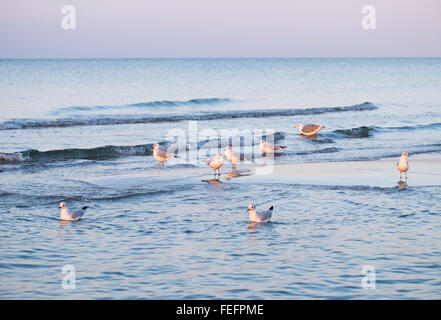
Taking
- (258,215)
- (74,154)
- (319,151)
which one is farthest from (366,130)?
(258,215)

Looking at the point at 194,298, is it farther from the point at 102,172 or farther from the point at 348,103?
the point at 348,103

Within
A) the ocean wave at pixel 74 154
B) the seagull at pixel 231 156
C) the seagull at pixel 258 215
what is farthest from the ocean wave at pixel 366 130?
the seagull at pixel 258 215

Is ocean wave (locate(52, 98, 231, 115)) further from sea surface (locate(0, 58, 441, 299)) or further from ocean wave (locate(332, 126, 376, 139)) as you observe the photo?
ocean wave (locate(332, 126, 376, 139))

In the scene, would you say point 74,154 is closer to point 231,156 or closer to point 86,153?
point 86,153

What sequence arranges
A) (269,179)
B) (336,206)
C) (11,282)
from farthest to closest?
(269,179) < (336,206) < (11,282)

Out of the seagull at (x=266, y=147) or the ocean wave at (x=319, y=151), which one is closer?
the seagull at (x=266, y=147)

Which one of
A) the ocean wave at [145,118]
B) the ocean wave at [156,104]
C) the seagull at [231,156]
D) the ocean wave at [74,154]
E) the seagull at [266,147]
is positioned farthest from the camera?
the ocean wave at [156,104]

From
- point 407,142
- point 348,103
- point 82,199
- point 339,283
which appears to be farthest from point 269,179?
point 348,103

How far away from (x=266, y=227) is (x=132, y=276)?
117 inches

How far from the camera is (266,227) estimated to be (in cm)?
1019

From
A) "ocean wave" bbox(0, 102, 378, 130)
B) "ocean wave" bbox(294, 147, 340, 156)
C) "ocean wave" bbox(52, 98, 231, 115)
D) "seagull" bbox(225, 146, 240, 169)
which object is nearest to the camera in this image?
"seagull" bbox(225, 146, 240, 169)

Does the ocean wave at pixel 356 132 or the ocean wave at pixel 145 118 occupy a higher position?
the ocean wave at pixel 145 118

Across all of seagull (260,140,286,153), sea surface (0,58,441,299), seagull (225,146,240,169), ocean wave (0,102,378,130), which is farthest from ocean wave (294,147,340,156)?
ocean wave (0,102,378,130)

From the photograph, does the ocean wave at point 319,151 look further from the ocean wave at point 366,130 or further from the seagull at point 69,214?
the seagull at point 69,214
